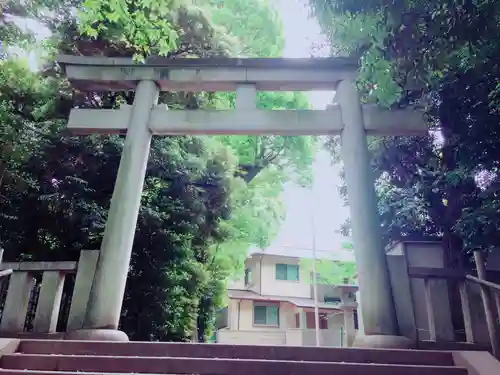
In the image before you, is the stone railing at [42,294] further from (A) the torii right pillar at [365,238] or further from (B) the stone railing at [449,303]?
(B) the stone railing at [449,303]

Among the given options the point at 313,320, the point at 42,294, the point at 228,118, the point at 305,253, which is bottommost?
the point at 42,294

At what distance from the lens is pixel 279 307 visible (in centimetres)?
2477

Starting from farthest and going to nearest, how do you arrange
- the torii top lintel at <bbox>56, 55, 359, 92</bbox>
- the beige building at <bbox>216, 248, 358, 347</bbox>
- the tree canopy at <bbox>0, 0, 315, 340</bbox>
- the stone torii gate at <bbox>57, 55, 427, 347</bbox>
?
the beige building at <bbox>216, 248, 358, 347</bbox>
the tree canopy at <bbox>0, 0, 315, 340</bbox>
the torii top lintel at <bbox>56, 55, 359, 92</bbox>
the stone torii gate at <bbox>57, 55, 427, 347</bbox>

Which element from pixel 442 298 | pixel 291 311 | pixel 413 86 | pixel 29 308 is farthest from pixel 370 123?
pixel 291 311

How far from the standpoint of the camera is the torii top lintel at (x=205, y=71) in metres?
7.18

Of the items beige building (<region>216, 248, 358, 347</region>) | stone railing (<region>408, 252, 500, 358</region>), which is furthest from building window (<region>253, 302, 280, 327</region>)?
stone railing (<region>408, 252, 500, 358</region>)

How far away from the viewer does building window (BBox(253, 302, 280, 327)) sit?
24359mm

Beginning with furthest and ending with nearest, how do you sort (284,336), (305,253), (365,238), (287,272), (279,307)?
1. (305,253)
2. (287,272)
3. (279,307)
4. (284,336)
5. (365,238)

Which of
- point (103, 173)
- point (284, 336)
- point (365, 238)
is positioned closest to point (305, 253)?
point (284, 336)

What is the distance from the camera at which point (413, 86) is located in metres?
5.98

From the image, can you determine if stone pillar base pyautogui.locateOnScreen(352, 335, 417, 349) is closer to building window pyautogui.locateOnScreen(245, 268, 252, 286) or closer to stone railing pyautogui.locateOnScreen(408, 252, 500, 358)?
stone railing pyautogui.locateOnScreen(408, 252, 500, 358)

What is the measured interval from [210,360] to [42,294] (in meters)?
2.69

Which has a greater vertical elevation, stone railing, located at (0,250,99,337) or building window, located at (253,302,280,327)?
building window, located at (253,302,280,327)

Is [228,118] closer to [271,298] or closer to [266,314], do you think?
[271,298]
